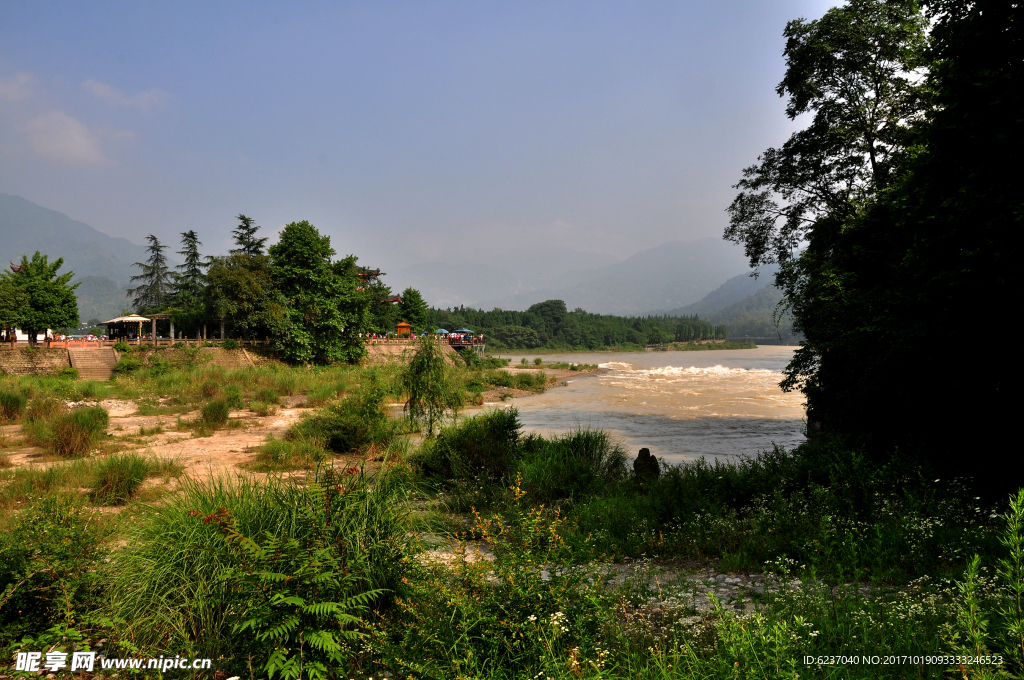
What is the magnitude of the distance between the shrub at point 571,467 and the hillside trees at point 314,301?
31.1 metres

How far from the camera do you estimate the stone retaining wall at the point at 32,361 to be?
94.3 ft

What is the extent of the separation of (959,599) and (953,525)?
2.14 metres

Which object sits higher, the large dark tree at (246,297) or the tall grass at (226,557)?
the large dark tree at (246,297)

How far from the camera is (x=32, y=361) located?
2950cm

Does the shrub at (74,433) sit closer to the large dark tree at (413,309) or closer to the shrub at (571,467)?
the shrub at (571,467)

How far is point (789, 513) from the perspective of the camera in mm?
5973

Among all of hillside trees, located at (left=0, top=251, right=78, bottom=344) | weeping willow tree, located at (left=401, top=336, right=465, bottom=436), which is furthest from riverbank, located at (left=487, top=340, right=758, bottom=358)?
weeping willow tree, located at (left=401, top=336, right=465, bottom=436)

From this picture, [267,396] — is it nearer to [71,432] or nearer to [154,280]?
[71,432]

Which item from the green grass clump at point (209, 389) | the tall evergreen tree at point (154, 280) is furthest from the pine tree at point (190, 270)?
the green grass clump at point (209, 389)

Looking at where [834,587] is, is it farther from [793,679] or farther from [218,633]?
[218,633]

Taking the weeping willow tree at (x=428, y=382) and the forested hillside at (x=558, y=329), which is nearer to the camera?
the weeping willow tree at (x=428, y=382)

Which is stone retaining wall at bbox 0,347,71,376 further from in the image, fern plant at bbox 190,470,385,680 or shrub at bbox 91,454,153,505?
fern plant at bbox 190,470,385,680

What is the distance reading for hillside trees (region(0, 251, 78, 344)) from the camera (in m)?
34.8

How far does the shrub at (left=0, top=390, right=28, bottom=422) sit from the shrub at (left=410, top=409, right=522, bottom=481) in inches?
545
